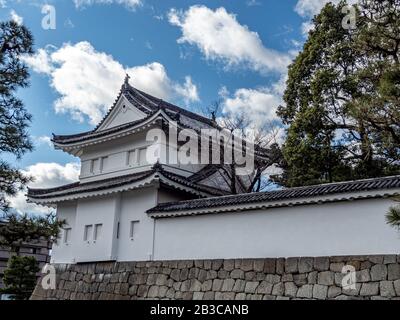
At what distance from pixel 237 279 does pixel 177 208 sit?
3649 millimetres

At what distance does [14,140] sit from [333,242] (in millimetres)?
6871

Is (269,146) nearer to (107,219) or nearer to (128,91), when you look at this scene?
(128,91)

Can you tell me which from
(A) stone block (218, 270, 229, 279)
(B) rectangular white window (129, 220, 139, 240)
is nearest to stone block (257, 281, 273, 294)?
(A) stone block (218, 270, 229, 279)

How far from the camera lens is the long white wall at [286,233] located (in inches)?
337

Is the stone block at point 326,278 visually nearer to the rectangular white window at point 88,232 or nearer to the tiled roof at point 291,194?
the tiled roof at point 291,194

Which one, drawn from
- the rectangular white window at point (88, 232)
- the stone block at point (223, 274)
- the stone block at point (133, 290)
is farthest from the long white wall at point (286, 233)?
the rectangular white window at point (88, 232)

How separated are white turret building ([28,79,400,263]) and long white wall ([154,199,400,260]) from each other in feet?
0.07

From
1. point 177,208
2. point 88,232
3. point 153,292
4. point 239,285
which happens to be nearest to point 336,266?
point 239,285

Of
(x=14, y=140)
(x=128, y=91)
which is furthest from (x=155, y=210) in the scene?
(x=128, y=91)

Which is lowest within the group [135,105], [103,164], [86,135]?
[103,164]

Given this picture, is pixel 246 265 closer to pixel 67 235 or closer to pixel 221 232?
pixel 221 232

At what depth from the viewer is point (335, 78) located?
15.5 meters

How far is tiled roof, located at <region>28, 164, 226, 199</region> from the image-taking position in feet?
43.8

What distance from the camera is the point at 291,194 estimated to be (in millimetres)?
9820
